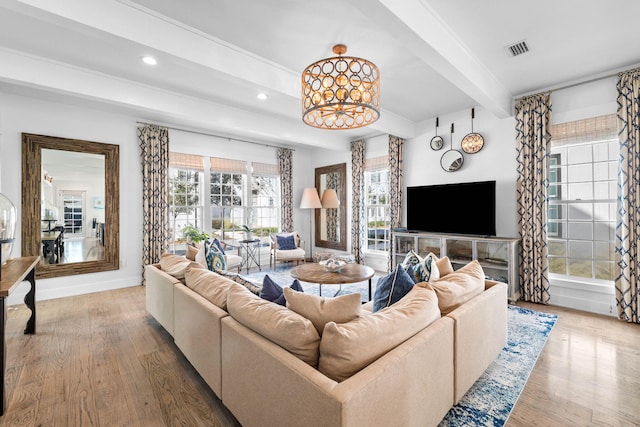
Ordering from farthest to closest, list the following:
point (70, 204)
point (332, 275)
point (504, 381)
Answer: point (70, 204) < point (332, 275) < point (504, 381)

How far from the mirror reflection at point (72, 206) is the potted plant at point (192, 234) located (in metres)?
1.25

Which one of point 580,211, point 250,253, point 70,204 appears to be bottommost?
point 250,253

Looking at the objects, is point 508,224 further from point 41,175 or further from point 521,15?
point 41,175

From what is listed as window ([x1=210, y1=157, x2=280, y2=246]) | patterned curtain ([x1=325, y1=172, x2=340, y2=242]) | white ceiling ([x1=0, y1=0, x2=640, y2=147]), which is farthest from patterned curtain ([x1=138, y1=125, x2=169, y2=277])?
patterned curtain ([x1=325, y1=172, x2=340, y2=242])

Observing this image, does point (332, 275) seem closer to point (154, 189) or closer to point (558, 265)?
point (558, 265)

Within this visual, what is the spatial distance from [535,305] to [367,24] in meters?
3.89

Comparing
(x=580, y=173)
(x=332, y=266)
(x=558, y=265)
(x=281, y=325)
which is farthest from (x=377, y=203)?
(x=281, y=325)

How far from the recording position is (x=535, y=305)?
3756mm

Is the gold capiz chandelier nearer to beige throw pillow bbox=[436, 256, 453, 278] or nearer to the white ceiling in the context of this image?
the white ceiling

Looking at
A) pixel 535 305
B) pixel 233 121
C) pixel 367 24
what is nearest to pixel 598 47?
pixel 367 24

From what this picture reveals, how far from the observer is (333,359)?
1202 mm

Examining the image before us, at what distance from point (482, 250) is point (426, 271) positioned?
7.38 feet

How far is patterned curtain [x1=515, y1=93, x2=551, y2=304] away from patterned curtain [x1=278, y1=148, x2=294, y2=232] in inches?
171

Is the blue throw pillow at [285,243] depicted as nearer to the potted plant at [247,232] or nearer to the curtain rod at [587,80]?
the potted plant at [247,232]
